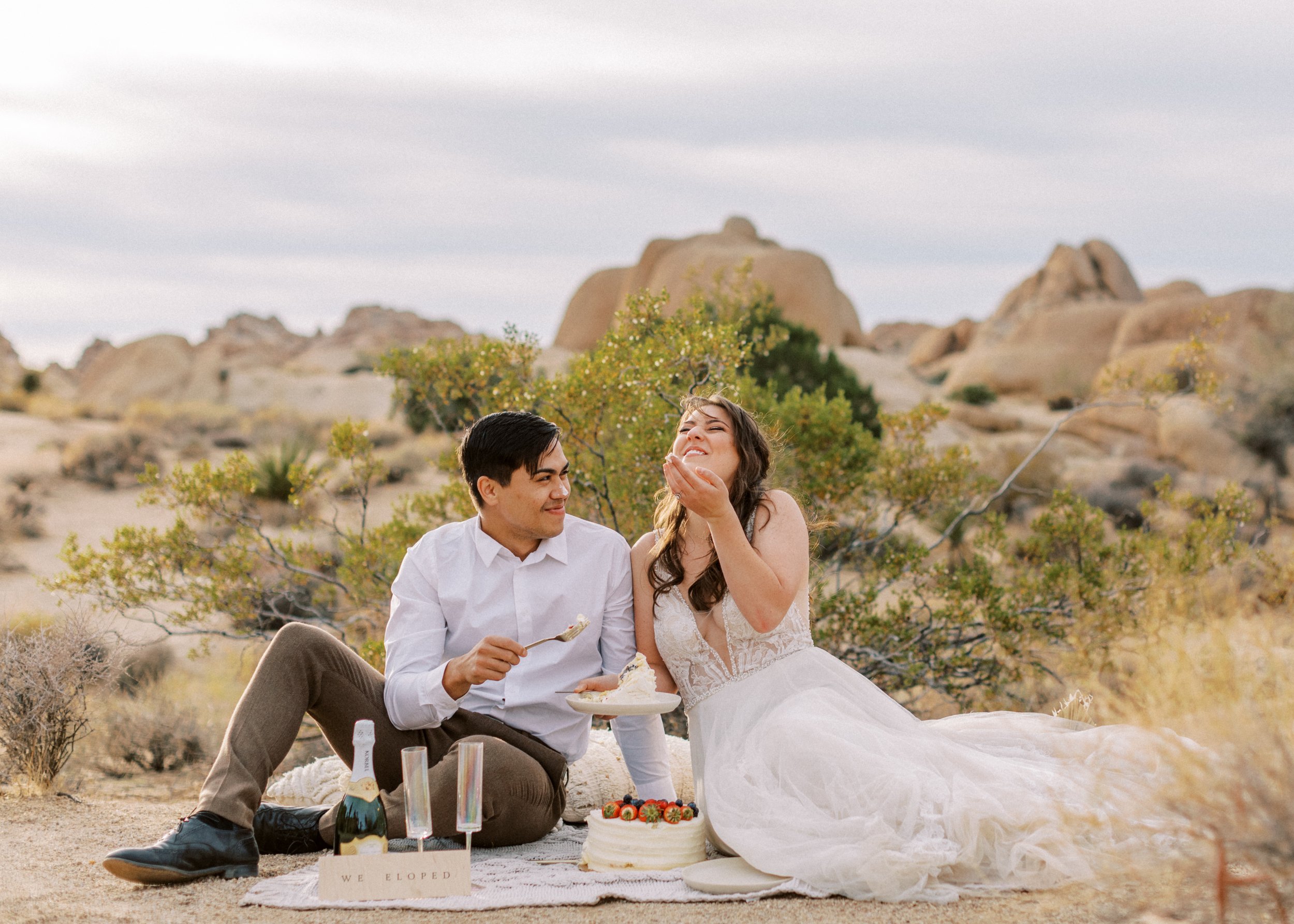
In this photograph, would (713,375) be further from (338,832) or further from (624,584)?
(338,832)

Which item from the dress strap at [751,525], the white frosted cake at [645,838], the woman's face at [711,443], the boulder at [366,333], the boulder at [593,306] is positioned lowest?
the white frosted cake at [645,838]

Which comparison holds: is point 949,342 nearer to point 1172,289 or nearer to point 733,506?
point 1172,289

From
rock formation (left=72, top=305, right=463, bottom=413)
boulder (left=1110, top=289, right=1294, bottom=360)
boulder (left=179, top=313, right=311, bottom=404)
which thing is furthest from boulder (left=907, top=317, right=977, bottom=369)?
boulder (left=179, top=313, right=311, bottom=404)

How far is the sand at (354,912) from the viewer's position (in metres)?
2.88

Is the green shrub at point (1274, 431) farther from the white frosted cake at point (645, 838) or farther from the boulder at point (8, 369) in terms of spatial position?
the boulder at point (8, 369)

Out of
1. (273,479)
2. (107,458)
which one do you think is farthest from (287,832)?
(107,458)

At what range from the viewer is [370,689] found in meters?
3.65

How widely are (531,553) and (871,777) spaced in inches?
53.7

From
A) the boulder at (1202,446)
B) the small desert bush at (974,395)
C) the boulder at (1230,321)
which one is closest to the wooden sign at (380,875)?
the boulder at (1202,446)

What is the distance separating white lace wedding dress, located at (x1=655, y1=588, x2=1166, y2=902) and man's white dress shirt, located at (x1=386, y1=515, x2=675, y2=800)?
0.18 m

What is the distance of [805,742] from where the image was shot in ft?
11.0

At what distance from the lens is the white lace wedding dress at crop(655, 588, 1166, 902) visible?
303cm

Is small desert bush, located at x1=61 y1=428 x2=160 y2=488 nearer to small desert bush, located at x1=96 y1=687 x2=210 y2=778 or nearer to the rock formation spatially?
small desert bush, located at x1=96 y1=687 x2=210 y2=778

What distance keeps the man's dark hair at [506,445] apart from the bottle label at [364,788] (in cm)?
108
